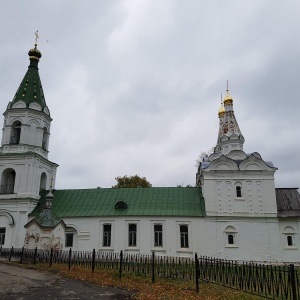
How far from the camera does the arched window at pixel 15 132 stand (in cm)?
2686

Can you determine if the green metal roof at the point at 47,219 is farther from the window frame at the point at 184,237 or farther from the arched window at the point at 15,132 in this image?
the window frame at the point at 184,237

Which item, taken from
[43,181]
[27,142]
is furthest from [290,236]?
[27,142]

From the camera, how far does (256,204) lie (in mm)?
24172

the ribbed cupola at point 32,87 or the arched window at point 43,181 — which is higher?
the ribbed cupola at point 32,87

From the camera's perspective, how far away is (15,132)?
89.5 feet

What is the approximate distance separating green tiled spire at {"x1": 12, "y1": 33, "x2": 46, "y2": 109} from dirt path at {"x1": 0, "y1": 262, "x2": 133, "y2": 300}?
17.0 m

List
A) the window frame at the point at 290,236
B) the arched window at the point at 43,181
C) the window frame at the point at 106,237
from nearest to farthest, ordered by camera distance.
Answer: the window frame at the point at 290,236, the window frame at the point at 106,237, the arched window at the point at 43,181

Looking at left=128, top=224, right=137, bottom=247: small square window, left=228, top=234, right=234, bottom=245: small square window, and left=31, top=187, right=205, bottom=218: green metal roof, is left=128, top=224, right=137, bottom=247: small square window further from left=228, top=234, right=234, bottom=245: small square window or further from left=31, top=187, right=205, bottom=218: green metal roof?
left=228, top=234, right=234, bottom=245: small square window

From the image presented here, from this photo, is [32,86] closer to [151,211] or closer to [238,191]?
[151,211]

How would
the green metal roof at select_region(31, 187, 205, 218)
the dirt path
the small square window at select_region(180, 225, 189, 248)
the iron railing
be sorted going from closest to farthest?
the iron railing, the dirt path, the small square window at select_region(180, 225, 189, 248), the green metal roof at select_region(31, 187, 205, 218)

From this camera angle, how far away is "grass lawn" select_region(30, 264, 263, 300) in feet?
33.4

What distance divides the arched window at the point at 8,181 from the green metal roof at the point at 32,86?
5.57 metres

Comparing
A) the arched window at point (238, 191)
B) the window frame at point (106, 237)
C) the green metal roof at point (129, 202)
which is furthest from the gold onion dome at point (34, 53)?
the arched window at point (238, 191)

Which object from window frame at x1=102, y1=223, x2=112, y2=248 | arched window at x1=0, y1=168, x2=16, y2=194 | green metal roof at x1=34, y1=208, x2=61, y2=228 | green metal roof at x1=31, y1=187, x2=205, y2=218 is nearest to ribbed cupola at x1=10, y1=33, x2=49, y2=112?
arched window at x1=0, y1=168, x2=16, y2=194
